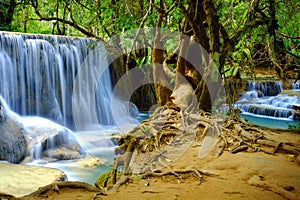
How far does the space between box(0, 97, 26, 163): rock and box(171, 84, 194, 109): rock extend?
4.42 metres

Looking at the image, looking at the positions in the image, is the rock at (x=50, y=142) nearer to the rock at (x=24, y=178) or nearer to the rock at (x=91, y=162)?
the rock at (x=91, y=162)

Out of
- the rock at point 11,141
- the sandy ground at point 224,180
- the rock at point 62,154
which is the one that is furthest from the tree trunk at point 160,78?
the rock at point 11,141

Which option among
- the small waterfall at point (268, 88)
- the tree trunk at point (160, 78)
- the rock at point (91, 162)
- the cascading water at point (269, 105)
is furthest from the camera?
the small waterfall at point (268, 88)

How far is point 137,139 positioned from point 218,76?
1.87 meters

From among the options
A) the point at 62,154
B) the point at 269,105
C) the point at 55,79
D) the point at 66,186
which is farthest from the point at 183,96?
the point at 269,105

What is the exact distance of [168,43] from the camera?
7953 mm

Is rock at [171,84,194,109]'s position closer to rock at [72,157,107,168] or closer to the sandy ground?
the sandy ground

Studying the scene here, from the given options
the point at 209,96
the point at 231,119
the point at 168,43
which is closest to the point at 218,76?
the point at 209,96

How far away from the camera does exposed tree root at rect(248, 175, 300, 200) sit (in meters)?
3.25

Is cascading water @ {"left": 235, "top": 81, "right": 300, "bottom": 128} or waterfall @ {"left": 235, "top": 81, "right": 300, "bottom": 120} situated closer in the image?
cascading water @ {"left": 235, "top": 81, "right": 300, "bottom": 128}

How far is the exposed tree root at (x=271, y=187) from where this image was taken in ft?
10.7

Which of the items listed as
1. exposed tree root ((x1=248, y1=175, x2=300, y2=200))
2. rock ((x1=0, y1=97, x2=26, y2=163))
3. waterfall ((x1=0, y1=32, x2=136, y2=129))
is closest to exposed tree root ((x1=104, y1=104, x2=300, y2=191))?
exposed tree root ((x1=248, y1=175, x2=300, y2=200))

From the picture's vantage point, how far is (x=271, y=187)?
3504 mm

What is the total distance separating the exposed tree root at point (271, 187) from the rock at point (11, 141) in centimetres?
638
